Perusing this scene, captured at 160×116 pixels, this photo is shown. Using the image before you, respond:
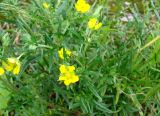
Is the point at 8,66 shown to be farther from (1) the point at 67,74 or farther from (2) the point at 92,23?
(2) the point at 92,23

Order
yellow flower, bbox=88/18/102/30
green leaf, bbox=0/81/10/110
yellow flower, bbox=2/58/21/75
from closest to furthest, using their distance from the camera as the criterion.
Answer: yellow flower, bbox=2/58/21/75, yellow flower, bbox=88/18/102/30, green leaf, bbox=0/81/10/110

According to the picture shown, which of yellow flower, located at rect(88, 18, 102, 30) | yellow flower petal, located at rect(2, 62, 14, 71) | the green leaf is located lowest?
the green leaf

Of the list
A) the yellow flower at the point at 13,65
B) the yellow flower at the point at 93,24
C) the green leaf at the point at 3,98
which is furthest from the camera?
the green leaf at the point at 3,98

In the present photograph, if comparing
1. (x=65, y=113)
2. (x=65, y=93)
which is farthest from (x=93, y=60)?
(x=65, y=113)

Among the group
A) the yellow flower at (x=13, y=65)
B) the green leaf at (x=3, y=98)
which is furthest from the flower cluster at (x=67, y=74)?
the green leaf at (x=3, y=98)

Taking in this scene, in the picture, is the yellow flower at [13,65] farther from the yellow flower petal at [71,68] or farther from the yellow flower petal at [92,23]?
the yellow flower petal at [92,23]

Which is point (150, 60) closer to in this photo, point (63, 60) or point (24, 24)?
point (63, 60)

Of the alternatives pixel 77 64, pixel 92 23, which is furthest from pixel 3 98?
pixel 92 23

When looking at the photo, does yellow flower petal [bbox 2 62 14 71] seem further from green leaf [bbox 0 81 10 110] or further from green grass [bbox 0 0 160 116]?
green leaf [bbox 0 81 10 110]

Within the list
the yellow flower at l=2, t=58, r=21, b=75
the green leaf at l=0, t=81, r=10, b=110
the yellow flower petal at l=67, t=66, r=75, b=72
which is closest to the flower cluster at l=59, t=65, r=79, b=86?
the yellow flower petal at l=67, t=66, r=75, b=72
